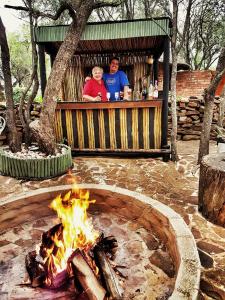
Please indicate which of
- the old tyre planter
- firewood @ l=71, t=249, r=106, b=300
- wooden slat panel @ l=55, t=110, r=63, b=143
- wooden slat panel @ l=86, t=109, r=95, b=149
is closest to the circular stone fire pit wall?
firewood @ l=71, t=249, r=106, b=300

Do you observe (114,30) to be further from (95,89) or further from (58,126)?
(58,126)

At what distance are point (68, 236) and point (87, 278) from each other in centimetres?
74

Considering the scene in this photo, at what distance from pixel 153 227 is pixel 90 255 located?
1.15 metres

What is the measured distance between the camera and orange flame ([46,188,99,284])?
8.89ft

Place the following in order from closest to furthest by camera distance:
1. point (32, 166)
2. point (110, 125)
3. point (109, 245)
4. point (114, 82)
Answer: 1. point (109, 245)
2. point (32, 166)
3. point (110, 125)
4. point (114, 82)

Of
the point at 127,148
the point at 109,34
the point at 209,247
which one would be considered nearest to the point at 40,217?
the point at 209,247

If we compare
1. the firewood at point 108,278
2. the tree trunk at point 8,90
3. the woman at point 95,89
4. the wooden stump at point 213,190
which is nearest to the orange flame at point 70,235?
the firewood at point 108,278

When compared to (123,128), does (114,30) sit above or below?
above

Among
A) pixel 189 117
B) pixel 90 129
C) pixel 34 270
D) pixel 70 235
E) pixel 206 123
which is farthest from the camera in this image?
pixel 189 117

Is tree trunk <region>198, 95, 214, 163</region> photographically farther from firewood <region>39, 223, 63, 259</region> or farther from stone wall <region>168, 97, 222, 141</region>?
firewood <region>39, 223, 63, 259</region>

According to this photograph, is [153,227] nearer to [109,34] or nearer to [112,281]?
[112,281]

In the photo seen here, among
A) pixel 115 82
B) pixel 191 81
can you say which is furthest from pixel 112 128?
pixel 191 81

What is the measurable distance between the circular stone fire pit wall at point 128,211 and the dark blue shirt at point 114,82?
459 centimetres

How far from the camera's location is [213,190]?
12.6 feet
